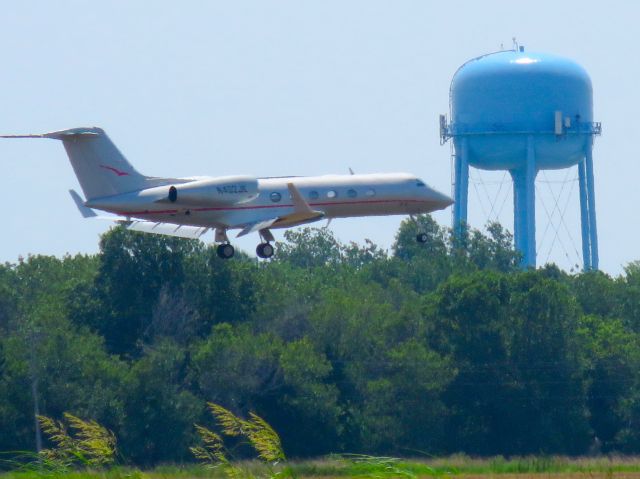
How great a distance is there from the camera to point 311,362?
254 ft

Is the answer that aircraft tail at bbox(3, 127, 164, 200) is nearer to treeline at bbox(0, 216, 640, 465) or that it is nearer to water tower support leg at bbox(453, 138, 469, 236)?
treeline at bbox(0, 216, 640, 465)

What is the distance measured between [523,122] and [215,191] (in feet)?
148

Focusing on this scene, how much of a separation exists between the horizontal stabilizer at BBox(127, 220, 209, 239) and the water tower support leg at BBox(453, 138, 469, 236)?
40.7m

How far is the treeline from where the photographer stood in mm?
73562

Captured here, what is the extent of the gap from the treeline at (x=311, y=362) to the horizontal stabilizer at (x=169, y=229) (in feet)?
42.9

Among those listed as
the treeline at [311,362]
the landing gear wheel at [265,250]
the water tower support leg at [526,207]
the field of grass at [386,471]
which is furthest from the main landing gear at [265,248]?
the water tower support leg at [526,207]

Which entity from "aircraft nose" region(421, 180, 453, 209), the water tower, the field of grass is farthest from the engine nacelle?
the water tower

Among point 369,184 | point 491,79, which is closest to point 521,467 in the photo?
point 369,184

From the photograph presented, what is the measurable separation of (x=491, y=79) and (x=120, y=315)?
26.6 meters

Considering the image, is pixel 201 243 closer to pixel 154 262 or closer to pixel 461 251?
pixel 154 262

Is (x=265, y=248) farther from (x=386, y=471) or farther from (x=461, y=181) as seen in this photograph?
(x=461, y=181)

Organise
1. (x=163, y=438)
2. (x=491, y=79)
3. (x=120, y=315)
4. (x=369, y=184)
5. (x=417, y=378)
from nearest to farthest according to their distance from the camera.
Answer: (x=369, y=184), (x=163, y=438), (x=417, y=378), (x=120, y=315), (x=491, y=79)

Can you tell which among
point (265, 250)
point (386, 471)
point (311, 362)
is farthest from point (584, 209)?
point (386, 471)

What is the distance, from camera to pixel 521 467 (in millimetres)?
51250
